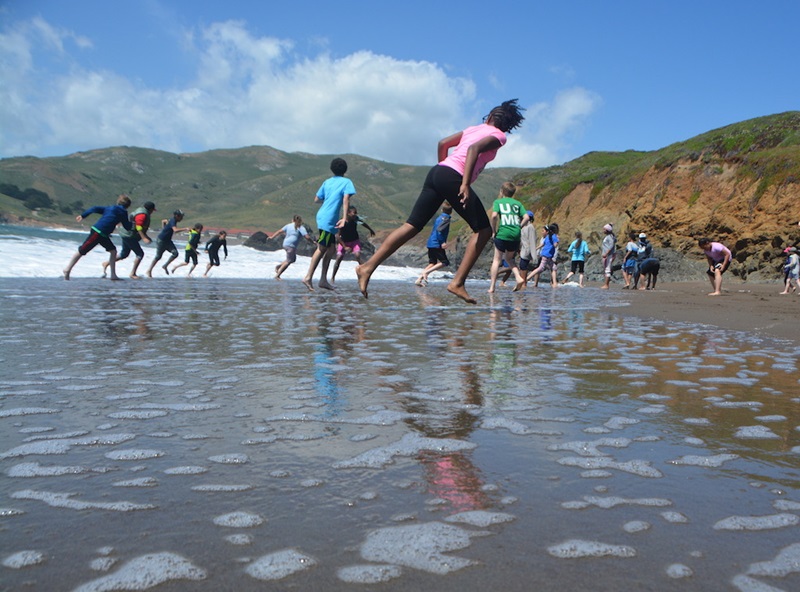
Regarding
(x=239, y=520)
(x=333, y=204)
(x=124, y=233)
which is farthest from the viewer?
(x=124, y=233)

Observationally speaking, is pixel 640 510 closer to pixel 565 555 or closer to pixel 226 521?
→ pixel 565 555

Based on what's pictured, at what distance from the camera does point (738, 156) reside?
3008 centimetres

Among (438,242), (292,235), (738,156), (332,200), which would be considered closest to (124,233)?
(292,235)

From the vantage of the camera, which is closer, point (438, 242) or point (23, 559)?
point (23, 559)

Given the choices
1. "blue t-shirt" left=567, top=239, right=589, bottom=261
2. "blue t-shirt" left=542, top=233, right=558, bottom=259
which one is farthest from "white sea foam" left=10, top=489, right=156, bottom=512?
"blue t-shirt" left=567, top=239, right=589, bottom=261

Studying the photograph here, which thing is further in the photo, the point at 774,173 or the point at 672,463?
the point at 774,173

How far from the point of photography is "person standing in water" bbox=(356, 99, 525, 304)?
23.2 ft

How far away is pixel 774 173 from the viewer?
89.5 ft

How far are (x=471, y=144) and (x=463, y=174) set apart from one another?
0.34 metres

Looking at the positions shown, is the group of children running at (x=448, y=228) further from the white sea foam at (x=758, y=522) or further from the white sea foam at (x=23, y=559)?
the white sea foam at (x=23, y=559)

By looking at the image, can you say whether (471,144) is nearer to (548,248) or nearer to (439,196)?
(439,196)

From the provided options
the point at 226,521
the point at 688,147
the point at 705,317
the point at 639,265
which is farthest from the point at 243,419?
the point at 688,147

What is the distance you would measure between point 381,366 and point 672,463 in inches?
84.6

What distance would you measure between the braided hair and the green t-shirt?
16.3ft
